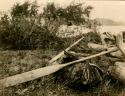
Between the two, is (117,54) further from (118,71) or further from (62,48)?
(62,48)

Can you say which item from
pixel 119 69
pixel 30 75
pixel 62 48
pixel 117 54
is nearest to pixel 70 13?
pixel 62 48

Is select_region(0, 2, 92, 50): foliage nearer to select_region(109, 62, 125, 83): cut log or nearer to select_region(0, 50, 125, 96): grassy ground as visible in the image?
select_region(0, 50, 125, 96): grassy ground

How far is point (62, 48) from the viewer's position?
8.87 meters

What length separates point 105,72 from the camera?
6852 mm

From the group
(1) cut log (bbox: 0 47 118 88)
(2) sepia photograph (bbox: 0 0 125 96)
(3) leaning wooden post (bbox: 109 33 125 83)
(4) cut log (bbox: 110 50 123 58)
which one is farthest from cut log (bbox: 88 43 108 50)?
(1) cut log (bbox: 0 47 118 88)

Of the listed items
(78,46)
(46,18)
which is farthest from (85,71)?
(46,18)

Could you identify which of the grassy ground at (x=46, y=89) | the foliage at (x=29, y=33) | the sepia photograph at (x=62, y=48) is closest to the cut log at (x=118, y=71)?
the sepia photograph at (x=62, y=48)

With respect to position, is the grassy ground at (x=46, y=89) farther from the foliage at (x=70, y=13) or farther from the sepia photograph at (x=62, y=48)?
the foliage at (x=70, y=13)

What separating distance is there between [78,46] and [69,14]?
7.74 ft

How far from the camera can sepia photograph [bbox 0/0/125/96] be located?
262 inches

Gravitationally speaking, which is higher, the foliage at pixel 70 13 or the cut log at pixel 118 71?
the foliage at pixel 70 13

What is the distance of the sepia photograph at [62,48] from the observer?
6.65m

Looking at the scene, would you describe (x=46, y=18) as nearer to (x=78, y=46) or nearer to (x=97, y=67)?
(x=78, y=46)

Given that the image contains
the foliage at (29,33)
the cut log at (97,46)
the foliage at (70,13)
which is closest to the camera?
the cut log at (97,46)
